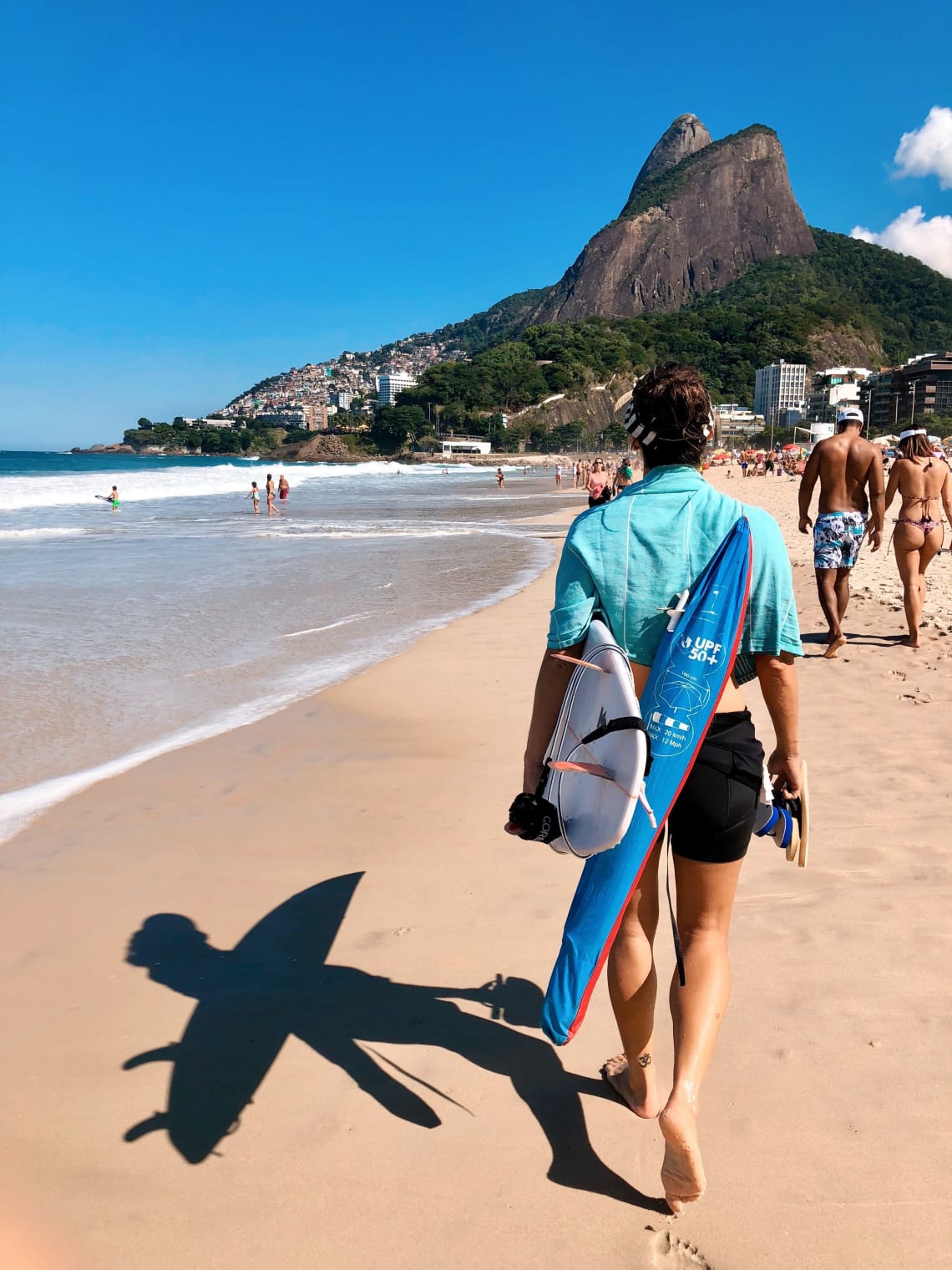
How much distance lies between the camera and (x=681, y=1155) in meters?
1.79

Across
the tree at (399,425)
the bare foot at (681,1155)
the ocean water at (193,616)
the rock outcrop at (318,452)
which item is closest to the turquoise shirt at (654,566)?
the bare foot at (681,1155)

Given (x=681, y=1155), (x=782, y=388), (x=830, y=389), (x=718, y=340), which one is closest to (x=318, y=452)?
(x=718, y=340)

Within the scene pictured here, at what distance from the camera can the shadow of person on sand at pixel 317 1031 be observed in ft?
7.17

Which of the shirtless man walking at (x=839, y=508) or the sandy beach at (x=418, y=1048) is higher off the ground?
the shirtless man walking at (x=839, y=508)

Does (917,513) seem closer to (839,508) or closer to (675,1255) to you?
(839,508)

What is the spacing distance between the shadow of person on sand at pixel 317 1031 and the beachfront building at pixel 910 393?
5113 inches

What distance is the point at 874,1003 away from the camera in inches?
101

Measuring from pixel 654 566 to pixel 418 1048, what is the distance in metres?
1.54

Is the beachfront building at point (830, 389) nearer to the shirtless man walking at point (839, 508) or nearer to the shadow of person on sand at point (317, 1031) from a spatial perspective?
the shirtless man walking at point (839, 508)

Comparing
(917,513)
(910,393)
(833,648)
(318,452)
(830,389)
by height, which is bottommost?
(833,648)

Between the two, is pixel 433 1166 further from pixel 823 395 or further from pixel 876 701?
pixel 823 395

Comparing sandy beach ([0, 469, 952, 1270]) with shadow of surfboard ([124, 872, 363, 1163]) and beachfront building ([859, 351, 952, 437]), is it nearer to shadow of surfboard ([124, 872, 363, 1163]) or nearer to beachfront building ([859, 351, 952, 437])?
shadow of surfboard ([124, 872, 363, 1163])

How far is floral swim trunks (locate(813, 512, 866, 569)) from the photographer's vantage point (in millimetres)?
6645

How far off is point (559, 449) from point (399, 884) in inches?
5139
